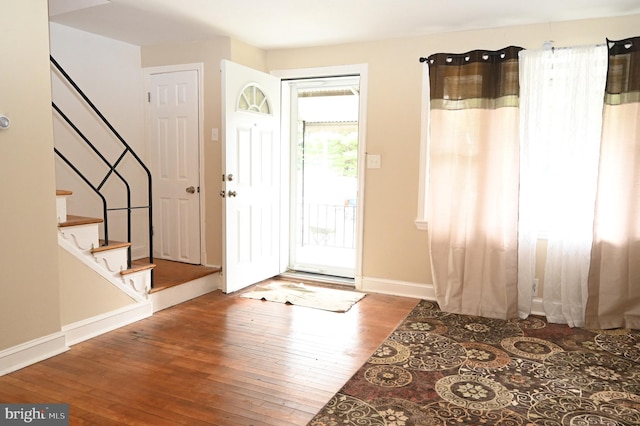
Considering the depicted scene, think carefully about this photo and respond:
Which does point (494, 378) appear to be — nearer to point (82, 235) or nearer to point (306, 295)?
point (306, 295)

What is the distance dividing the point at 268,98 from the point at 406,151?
1497mm

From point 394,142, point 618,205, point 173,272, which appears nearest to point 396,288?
point 394,142

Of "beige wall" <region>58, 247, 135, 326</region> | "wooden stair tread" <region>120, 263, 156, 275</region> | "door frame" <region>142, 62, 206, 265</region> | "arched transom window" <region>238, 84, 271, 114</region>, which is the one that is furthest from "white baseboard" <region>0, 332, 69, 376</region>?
"arched transom window" <region>238, 84, 271, 114</region>

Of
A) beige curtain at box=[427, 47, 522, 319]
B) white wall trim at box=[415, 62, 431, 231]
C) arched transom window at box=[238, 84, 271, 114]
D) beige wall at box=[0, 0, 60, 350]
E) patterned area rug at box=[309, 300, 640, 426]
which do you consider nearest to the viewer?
patterned area rug at box=[309, 300, 640, 426]

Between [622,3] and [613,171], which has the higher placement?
[622,3]

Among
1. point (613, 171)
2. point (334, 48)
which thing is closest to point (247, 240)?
point (334, 48)

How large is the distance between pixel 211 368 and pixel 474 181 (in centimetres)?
254

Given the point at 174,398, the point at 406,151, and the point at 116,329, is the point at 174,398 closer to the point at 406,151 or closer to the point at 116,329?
the point at 116,329

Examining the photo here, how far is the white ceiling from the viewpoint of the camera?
134 inches

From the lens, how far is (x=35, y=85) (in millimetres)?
2809

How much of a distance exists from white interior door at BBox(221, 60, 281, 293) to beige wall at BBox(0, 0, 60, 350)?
1.50m

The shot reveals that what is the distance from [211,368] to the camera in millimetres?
2852

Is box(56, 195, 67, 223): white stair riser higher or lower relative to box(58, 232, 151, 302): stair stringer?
higher

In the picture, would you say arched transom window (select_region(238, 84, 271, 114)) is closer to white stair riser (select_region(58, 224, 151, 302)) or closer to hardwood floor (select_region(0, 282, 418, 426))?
white stair riser (select_region(58, 224, 151, 302))
